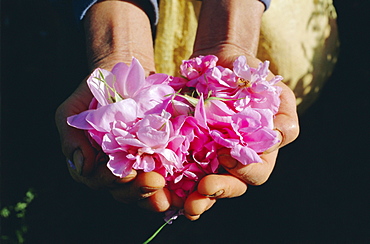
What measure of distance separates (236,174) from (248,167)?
0.04 meters

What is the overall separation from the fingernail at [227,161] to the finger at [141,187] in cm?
16

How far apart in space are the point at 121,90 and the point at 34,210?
1.04 meters

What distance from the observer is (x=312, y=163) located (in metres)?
1.84

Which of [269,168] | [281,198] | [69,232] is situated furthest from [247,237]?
[69,232]

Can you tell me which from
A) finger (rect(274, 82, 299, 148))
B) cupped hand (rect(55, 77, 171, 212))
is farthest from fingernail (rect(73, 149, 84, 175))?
finger (rect(274, 82, 299, 148))

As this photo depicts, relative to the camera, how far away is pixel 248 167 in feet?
3.33

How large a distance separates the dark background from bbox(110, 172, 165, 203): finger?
0.73 metres

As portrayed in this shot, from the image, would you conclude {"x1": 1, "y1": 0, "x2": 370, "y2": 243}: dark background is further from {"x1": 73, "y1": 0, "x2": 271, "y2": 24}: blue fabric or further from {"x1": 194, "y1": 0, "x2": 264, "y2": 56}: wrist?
{"x1": 194, "y1": 0, "x2": 264, "y2": 56}: wrist

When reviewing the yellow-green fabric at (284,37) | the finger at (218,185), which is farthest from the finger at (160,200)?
the yellow-green fabric at (284,37)

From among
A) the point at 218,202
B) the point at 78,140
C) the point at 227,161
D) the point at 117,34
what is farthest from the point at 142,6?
the point at 218,202

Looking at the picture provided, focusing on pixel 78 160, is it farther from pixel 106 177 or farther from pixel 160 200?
pixel 160 200

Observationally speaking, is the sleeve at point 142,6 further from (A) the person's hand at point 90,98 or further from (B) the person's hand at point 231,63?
(B) the person's hand at point 231,63

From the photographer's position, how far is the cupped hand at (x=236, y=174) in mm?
966

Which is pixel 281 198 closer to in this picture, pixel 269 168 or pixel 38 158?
pixel 269 168
